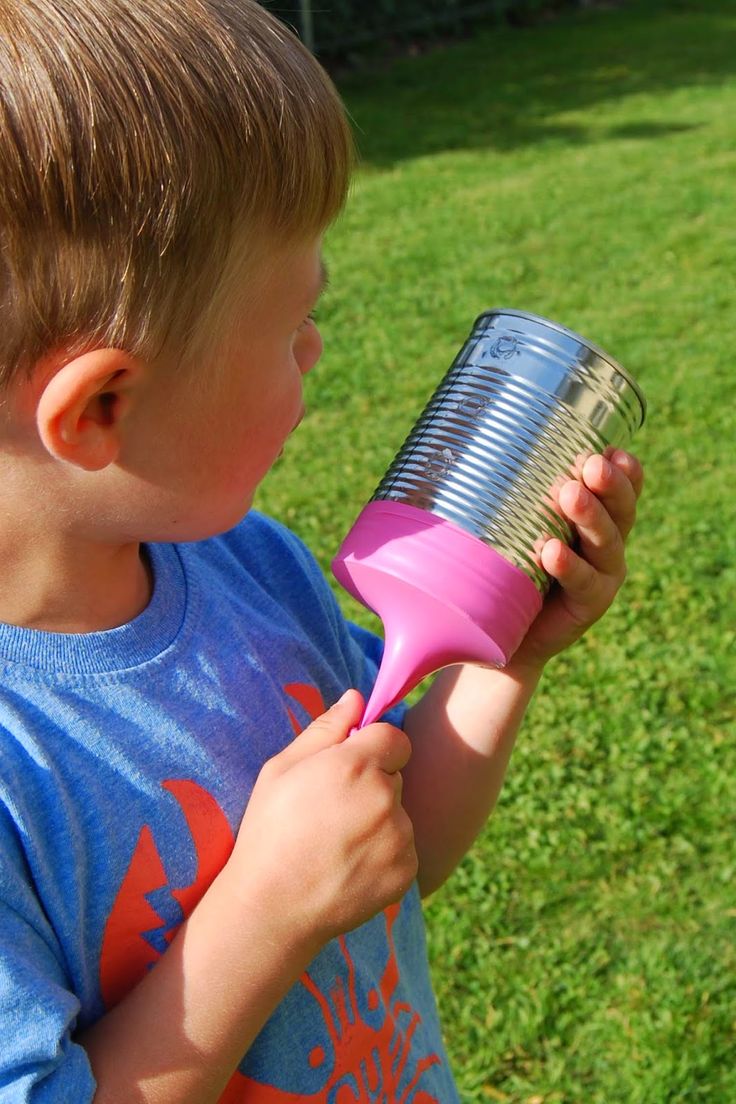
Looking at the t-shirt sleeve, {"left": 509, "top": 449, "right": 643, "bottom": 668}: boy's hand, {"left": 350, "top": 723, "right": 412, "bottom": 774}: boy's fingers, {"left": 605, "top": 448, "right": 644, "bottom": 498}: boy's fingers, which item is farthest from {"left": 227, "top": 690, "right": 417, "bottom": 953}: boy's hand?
{"left": 605, "top": 448, "right": 644, "bottom": 498}: boy's fingers

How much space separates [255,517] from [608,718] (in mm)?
2304

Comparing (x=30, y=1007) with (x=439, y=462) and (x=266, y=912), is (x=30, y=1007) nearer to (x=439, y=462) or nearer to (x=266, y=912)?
(x=266, y=912)

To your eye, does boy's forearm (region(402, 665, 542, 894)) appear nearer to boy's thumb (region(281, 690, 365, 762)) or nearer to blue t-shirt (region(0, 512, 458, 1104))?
blue t-shirt (region(0, 512, 458, 1104))

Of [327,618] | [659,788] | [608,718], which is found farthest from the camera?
[608,718]

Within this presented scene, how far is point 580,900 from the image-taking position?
3.29 metres

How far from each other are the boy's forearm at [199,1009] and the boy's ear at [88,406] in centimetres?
48

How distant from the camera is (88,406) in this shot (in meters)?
1.28

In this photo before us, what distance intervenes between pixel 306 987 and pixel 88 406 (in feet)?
2.38

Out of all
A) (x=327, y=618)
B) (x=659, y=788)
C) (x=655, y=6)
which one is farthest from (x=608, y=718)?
(x=655, y=6)

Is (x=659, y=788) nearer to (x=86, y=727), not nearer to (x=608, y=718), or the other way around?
(x=608, y=718)

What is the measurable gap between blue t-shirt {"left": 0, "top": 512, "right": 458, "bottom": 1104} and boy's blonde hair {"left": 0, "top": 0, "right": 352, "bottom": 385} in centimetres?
35

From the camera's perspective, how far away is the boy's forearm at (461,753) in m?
1.80

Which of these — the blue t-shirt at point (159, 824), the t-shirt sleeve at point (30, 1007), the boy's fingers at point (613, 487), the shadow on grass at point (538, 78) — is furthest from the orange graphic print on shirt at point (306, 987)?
the shadow on grass at point (538, 78)

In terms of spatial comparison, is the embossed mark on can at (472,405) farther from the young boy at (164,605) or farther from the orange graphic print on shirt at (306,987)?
the orange graphic print on shirt at (306,987)
